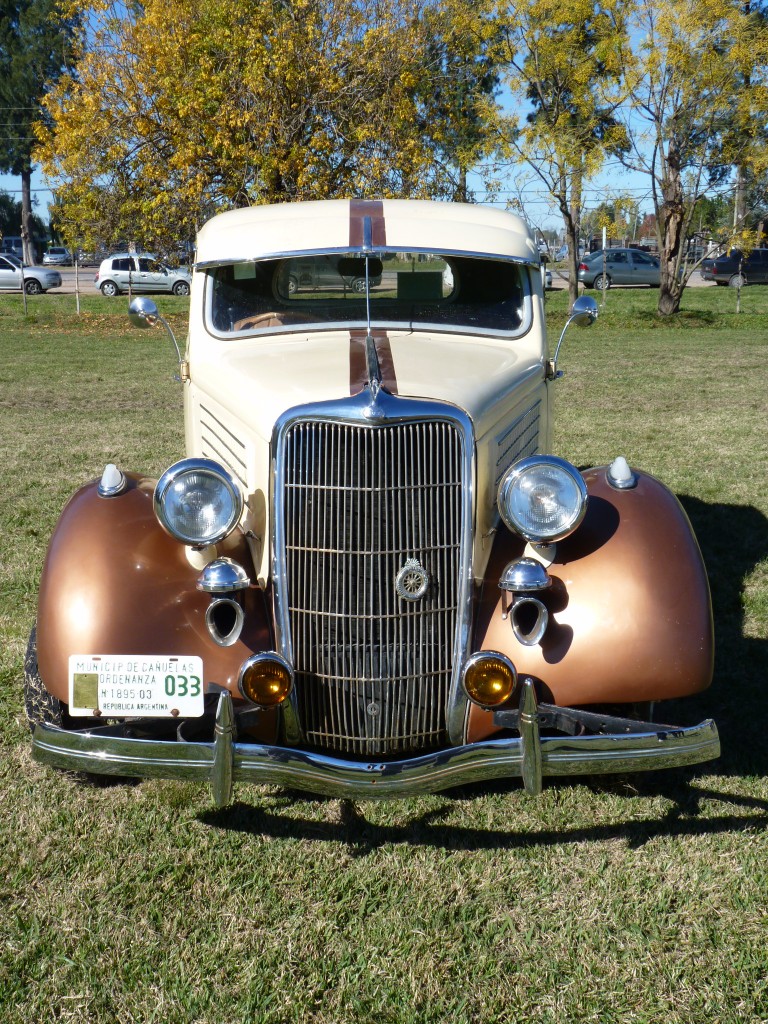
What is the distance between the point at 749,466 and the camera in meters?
7.86

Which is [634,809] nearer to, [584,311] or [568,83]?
[584,311]

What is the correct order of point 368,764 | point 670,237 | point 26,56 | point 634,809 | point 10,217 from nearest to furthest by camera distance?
1. point 368,764
2. point 634,809
3. point 670,237
4. point 26,56
5. point 10,217

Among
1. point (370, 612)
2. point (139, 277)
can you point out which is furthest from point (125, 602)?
point (139, 277)

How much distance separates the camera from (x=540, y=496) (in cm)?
302

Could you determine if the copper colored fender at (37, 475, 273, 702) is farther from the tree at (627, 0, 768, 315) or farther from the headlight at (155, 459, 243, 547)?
the tree at (627, 0, 768, 315)

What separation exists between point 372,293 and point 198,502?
1.46m

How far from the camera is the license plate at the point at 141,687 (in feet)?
9.27

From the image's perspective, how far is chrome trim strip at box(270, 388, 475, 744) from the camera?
9.53ft

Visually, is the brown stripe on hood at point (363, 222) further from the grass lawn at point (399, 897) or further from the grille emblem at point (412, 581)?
the grass lawn at point (399, 897)

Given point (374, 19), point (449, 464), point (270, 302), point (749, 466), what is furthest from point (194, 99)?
point (449, 464)

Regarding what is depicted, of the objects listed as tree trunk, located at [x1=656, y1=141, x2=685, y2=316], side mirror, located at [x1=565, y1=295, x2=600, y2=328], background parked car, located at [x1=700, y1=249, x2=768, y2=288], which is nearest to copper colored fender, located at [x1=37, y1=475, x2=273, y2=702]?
side mirror, located at [x1=565, y1=295, x2=600, y2=328]

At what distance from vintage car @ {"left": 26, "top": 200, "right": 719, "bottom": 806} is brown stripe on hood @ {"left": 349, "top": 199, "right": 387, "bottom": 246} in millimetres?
906

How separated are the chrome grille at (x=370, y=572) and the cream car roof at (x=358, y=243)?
1370mm

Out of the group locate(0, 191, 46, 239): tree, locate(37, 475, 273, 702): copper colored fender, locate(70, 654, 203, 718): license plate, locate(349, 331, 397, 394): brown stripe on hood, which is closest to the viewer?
locate(70, 654, 203, 718): license plate
